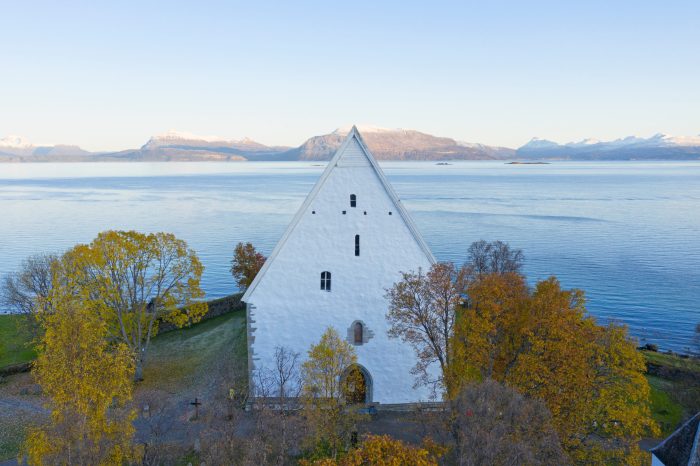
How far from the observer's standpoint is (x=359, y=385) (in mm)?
35219

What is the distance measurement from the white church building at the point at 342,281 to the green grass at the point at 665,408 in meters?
18.6

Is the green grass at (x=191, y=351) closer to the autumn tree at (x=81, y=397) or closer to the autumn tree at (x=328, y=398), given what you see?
the autumn tree at (x=81, y=397)

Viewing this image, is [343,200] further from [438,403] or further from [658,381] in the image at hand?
[658,381]

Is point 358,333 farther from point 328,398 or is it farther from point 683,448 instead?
point 683,448

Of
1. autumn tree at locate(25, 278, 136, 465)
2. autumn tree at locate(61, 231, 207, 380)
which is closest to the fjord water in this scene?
autumn tree at locate(25, 278, 136, 465)

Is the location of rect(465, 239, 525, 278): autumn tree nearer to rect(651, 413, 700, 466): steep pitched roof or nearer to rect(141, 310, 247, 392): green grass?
rect(141, 310, 247, 392): green grass

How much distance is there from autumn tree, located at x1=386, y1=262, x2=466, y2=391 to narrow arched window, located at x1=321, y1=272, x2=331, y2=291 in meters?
4.56

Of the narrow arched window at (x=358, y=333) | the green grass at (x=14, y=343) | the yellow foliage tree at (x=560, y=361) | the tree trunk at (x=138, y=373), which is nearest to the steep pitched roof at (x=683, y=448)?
the yellow foliage tree at (x=560, y=361)

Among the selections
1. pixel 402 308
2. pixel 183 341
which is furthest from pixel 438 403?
pixel 183 341

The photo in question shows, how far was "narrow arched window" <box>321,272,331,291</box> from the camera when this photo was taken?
112 feet

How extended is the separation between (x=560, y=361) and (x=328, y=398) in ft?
42.4

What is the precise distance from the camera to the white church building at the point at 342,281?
3381 centimetres

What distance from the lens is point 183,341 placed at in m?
51.7

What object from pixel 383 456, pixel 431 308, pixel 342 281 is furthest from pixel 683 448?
pixel 342 281
